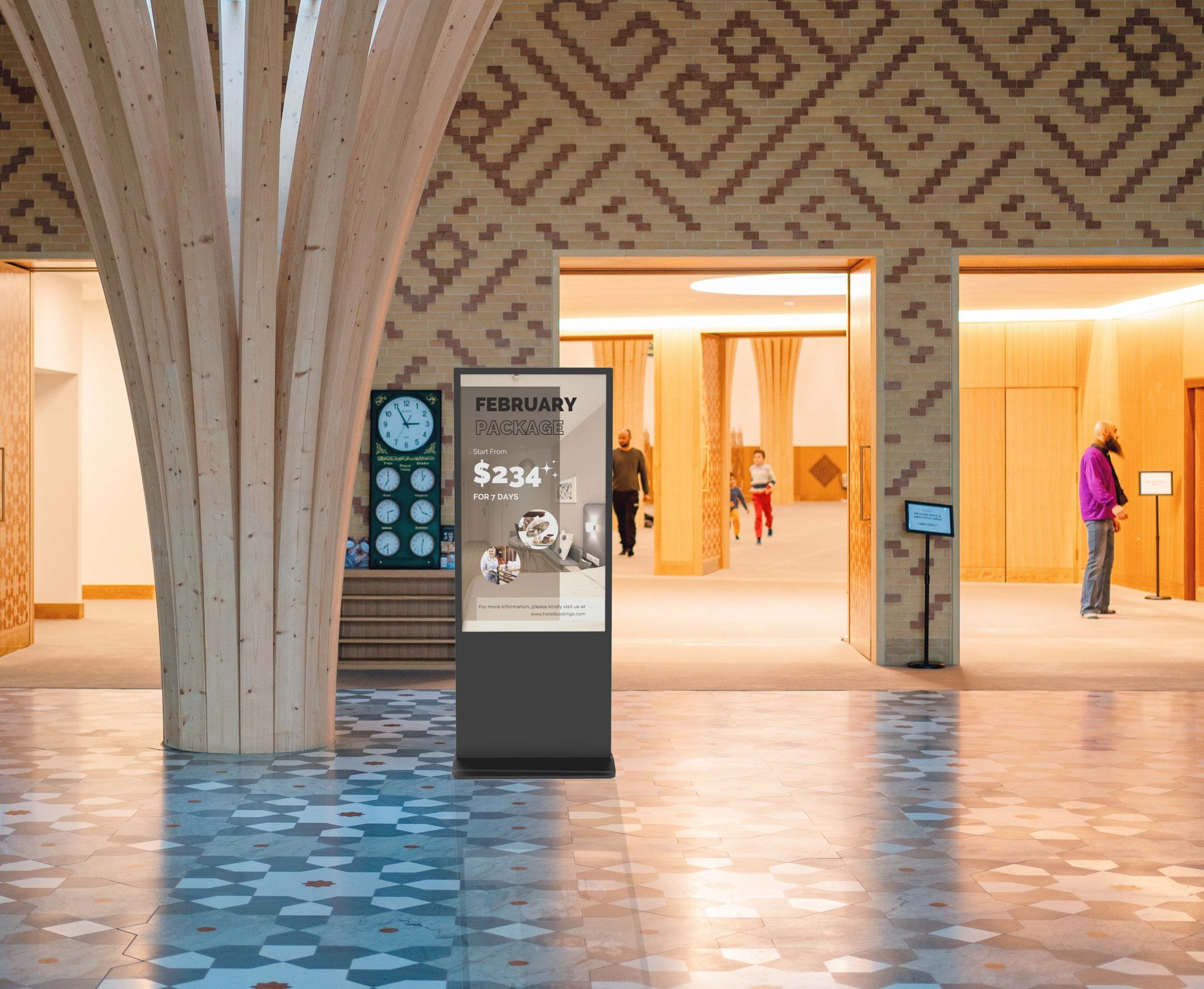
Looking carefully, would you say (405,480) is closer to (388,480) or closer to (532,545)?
(388,480)

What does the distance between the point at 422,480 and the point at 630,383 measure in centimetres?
2088

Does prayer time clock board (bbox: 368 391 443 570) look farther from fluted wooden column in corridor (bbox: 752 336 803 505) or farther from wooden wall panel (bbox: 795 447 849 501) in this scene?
wooden wall panel (bbox: 795 447 849 501)

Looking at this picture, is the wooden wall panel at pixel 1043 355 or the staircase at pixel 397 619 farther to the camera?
the wooden wall panel at pixel 1043 355

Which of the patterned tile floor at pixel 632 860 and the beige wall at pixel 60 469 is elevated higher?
the beige wall at pixel 60 469

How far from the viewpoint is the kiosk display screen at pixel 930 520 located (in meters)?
8.63

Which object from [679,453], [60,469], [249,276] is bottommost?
[60,469]

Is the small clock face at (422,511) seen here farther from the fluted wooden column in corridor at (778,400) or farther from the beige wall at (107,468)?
the fluted wooden column in corridor at (778,400)

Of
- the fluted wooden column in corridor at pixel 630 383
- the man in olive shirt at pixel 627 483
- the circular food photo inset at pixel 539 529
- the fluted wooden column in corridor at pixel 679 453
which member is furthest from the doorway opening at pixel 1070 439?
the fluted wooden column in corridor at pixel 630 383

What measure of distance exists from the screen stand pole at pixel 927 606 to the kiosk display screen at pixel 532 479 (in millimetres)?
3901

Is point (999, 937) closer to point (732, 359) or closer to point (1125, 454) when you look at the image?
point (1125, 454)

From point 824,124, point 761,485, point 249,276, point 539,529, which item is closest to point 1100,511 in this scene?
point 824,124

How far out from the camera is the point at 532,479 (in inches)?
211

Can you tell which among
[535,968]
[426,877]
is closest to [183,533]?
[426,877]

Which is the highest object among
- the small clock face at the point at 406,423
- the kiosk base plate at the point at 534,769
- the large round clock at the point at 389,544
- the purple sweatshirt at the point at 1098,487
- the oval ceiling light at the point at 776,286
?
the oval ceiling light at the point at 776,286
